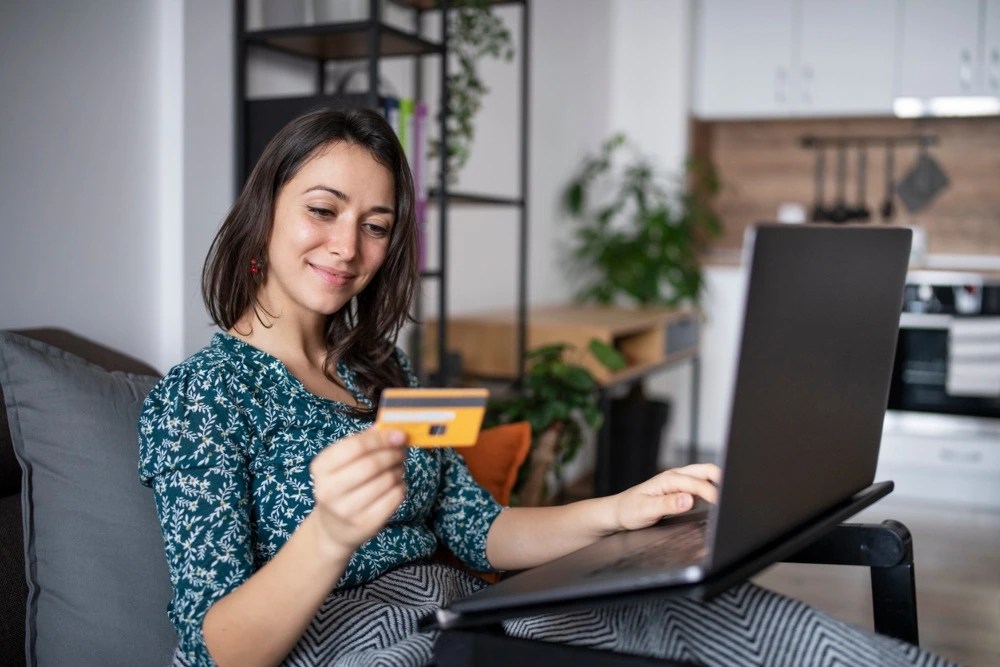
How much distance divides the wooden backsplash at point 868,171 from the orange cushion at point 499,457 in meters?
3.42

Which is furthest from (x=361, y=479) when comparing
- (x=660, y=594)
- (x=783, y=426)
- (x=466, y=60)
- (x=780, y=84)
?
(x=780, y=84)

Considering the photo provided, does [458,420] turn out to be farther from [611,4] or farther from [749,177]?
[749,177]

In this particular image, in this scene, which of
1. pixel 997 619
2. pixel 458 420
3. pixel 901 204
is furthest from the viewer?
pixel 901 204

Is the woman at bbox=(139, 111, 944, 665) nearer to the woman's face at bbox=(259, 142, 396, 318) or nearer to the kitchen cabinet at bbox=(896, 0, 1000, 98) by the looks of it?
the woman's face at bbox=(259, 142, 396, 318)

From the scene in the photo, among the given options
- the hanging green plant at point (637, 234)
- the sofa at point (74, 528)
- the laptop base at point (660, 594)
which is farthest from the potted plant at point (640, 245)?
the laptop base at point (660, 594)

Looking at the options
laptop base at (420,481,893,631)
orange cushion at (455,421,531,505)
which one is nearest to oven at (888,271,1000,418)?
orange cushion at (455,421,531,505)

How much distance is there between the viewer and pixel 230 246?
56.3 inches

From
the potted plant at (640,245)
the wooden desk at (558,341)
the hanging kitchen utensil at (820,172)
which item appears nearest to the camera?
the wooden desk at (558,341)

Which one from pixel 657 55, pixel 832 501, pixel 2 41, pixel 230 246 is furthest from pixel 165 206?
pixel 657 55

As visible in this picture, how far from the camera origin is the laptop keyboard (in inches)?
36.7

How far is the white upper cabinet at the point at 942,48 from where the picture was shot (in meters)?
4.55

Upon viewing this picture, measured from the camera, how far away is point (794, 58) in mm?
4855

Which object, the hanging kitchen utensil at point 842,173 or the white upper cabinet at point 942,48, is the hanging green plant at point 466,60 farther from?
the hanging kitchen utensil at point 842,173

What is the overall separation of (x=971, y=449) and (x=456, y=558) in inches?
132
